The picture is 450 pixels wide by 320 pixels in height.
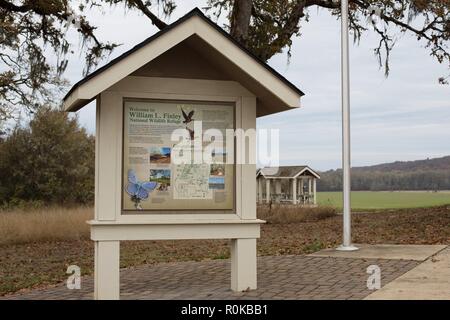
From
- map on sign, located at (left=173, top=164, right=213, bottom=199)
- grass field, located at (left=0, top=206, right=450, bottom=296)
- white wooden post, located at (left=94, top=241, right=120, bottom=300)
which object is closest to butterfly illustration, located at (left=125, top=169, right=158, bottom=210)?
map on sign, located at (left=173, top=164, right=213, bottom=199)

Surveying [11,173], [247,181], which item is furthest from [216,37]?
[11,173]

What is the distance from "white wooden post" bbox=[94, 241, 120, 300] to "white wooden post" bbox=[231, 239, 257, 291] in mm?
1625

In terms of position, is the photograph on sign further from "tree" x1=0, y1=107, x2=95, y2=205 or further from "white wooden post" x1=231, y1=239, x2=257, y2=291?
"tree" x1=0, y1=107, x2=95, y2=205

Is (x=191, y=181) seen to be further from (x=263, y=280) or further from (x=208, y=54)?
(x=263, y=280)

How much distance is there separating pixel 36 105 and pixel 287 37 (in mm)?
10710

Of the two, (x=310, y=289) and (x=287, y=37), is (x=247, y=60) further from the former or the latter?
(x=287, y=37)

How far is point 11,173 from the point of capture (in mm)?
34094

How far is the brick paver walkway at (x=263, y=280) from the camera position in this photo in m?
8.05


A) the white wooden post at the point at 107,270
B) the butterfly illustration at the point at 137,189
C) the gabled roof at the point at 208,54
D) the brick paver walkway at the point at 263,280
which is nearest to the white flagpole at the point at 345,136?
the brick paver walkway at the point at 263,280

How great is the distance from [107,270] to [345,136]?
7364 millimetres

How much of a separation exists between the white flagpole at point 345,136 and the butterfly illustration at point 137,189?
6.18 meters

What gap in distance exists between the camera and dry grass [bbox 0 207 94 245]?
18.6 meters

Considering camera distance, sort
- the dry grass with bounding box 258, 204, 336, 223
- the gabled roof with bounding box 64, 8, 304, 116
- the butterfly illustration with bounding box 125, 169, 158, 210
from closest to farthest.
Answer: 1. the gabled roof with bounding box 64, 8, 304, 116
2. the butterfly illustration with bounding box 125, 169, 158, 210
3. the dry grass with bounding box 258, 204, 336, 223

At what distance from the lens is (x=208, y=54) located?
8.15m
